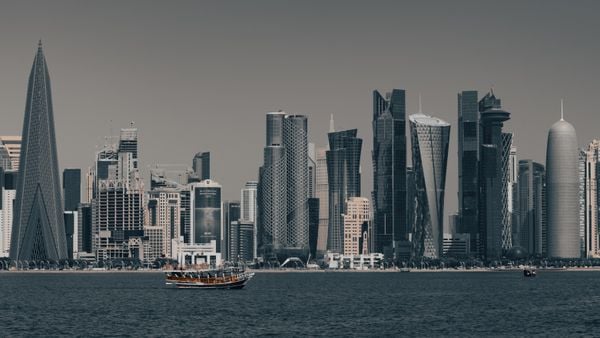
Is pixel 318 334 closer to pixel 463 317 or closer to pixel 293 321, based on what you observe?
pixel 293 321

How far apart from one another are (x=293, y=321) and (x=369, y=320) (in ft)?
32.8

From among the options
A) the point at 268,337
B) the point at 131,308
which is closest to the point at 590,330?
the point at 268,337

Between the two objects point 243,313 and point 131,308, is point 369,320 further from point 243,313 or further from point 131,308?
point 131,308

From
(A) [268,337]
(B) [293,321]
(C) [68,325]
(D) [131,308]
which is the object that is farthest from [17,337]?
(D) [131,308]

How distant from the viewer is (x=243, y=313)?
178000 millimetres

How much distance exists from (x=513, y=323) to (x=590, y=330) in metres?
14.9

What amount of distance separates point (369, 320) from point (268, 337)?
28.6m

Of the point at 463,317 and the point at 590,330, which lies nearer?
the point at 590,330

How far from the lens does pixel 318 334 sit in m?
142

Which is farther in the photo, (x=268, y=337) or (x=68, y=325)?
(x=68, y=325)

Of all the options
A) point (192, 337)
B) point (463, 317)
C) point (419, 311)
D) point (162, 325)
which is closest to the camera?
point (192, 337)

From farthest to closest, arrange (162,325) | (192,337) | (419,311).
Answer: (419,311) < (162,325) < (192,337)

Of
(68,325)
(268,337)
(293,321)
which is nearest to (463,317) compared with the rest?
(293,321)

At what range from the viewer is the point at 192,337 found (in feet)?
454
